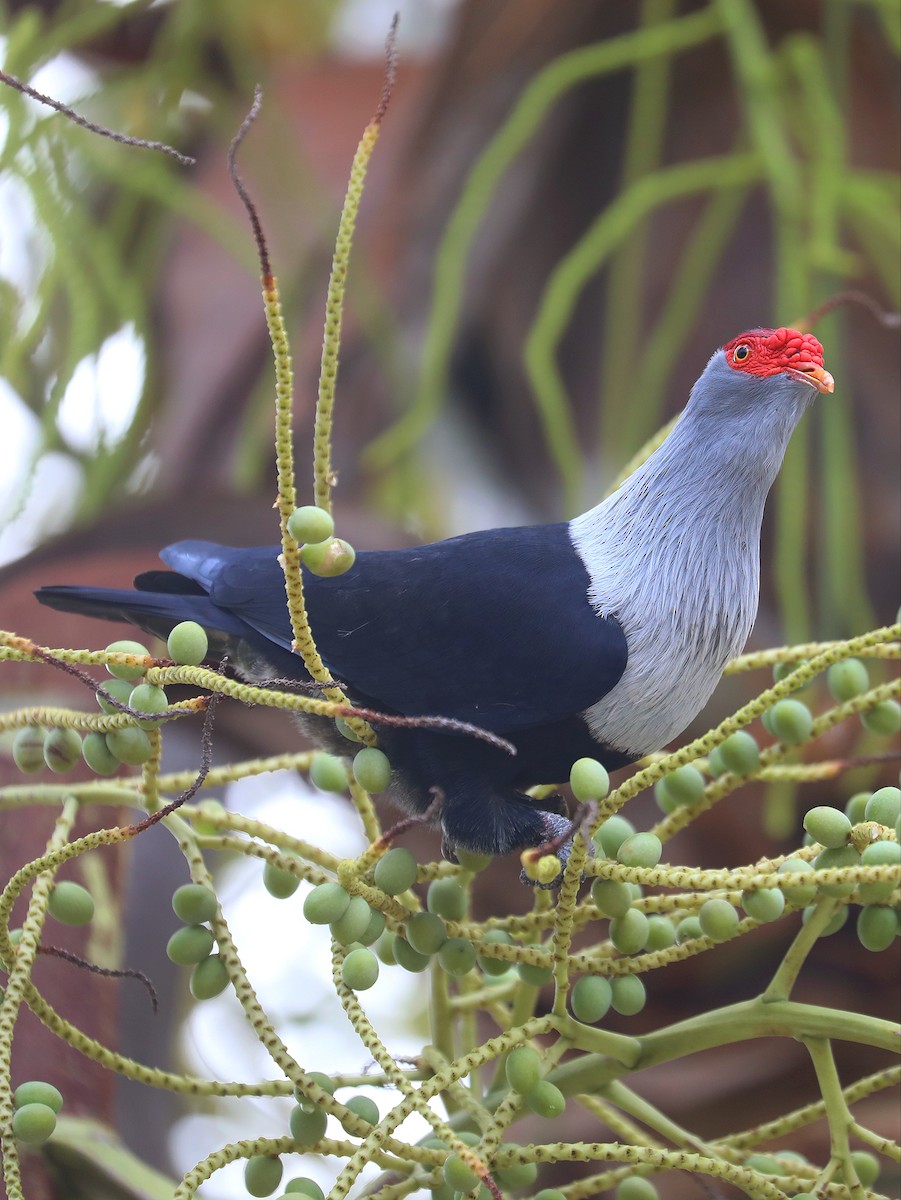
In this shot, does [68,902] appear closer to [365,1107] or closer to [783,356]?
[365,1107]

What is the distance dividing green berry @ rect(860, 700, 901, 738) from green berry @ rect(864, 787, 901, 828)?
0.07 m

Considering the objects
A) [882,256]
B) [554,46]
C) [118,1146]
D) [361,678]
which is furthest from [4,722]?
[554,46]

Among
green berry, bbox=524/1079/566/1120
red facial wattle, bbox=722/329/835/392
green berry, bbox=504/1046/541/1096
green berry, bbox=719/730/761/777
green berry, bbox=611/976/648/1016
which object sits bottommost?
green berry, bbox=524/1079/566/1120

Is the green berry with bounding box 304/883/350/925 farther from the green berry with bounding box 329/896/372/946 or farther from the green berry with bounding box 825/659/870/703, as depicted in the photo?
the green berry with bounding box 825/659/870/703

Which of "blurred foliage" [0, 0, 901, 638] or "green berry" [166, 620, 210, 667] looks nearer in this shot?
"green berry" [166, 620, 210, 667]

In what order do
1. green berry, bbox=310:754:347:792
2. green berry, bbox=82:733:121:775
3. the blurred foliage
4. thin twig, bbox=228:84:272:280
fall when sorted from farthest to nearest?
1. the blurred foliage
2. green berry, bbox=310:754:347:792
3. green berry, bbox=82:733:121:775
4. thin twig, bbox=228:84:272:280

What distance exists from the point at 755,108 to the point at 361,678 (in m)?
0.73

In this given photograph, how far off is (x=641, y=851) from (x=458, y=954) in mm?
106

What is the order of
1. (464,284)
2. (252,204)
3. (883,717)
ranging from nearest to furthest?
(252,204) → (883,717) → (464,284)

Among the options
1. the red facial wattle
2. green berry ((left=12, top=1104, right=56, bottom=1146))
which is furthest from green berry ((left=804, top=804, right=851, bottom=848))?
green berry ((left=12, top=1104, right=56, bottom=1146))

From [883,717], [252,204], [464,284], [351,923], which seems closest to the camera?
[252,204]

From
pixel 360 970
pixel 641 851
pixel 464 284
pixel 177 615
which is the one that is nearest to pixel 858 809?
pixel 641 851

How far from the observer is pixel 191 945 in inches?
22.6

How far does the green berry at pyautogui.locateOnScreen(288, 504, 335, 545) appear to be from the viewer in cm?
49
